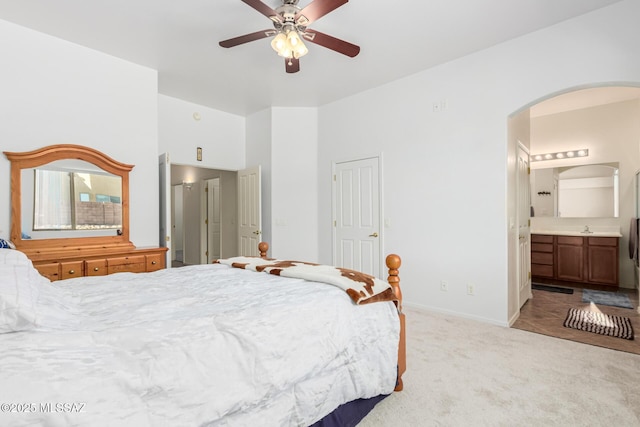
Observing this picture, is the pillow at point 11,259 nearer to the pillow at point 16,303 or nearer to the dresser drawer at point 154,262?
the pillow at point 16,303

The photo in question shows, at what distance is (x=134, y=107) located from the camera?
3.64m

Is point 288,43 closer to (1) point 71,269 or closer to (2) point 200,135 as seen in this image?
(1) point 71,269

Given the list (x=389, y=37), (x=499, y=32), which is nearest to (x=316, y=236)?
(x=389, y=37)

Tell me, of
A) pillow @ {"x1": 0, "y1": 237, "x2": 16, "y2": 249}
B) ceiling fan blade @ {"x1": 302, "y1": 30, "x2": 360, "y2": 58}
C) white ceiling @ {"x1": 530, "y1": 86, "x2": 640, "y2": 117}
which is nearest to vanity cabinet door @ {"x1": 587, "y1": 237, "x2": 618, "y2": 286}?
white ceiling @ {"x1": 530, "y1": 86, "x2": 640, "y2": 117}

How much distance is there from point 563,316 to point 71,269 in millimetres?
5150

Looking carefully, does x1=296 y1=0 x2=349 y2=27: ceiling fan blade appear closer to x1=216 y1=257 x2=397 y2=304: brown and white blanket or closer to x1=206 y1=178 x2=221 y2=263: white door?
x1=216 y1=257 x2=397 y2=304: brown and white blanket

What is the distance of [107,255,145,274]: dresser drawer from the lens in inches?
123

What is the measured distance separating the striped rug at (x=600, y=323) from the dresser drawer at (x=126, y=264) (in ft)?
14.8

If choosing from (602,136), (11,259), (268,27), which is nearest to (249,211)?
(268,27)

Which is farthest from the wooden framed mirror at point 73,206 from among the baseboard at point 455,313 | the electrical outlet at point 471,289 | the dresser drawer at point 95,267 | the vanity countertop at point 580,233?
the vanity countertop at point 580,233

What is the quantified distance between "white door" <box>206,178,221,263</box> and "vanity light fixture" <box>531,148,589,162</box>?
6303 mm

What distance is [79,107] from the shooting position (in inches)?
128

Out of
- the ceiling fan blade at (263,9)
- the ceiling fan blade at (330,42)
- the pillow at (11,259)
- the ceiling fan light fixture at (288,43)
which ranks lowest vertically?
the pillow at (11,259)

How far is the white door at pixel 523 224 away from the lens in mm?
3779
